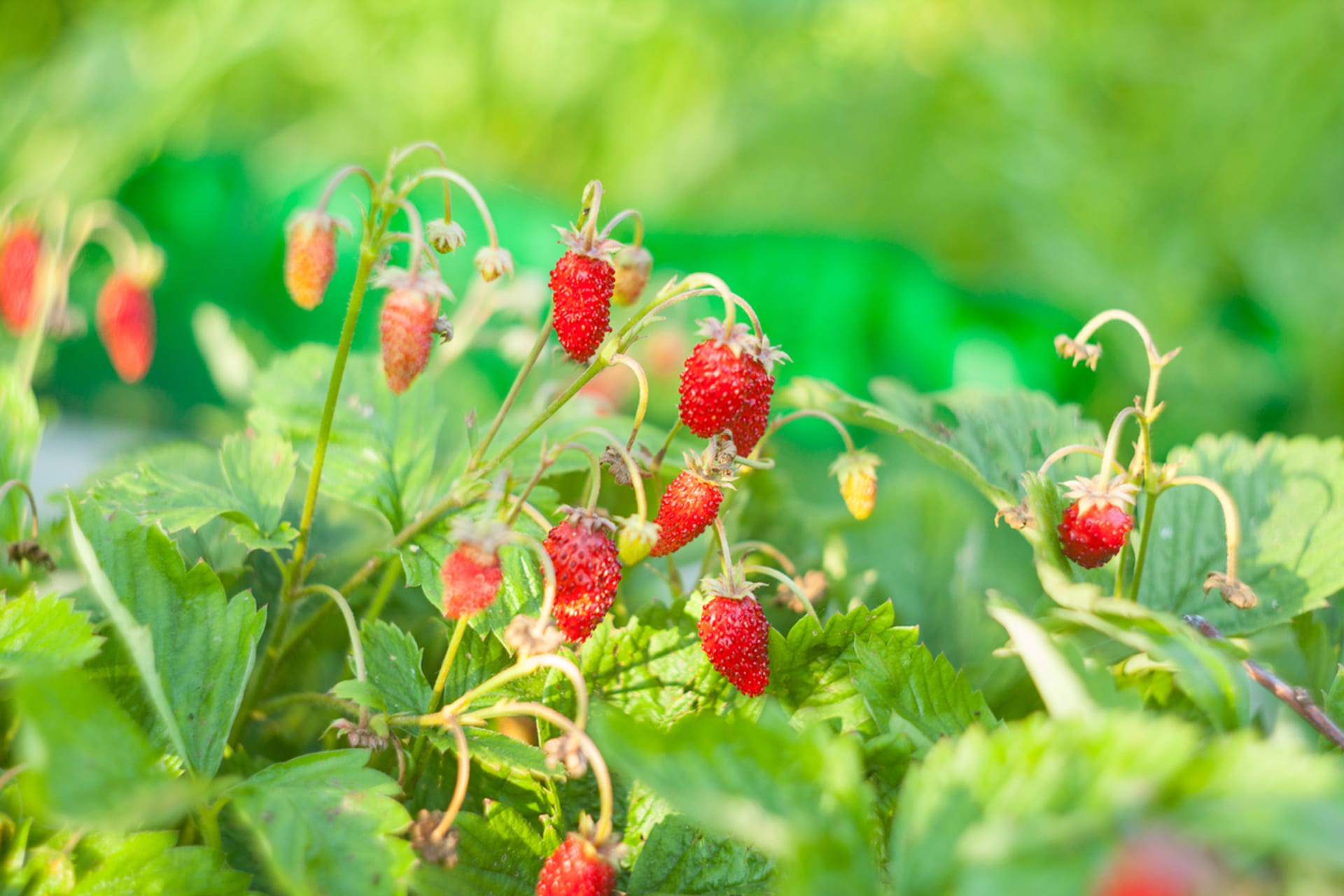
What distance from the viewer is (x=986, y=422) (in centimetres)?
68

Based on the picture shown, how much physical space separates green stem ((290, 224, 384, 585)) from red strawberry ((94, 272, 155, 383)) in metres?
0.50

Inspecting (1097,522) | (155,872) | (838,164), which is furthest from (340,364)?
(838,164)

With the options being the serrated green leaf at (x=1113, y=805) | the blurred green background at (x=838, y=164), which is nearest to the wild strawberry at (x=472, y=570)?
the serrated green leaf at (x=1113, y=805)

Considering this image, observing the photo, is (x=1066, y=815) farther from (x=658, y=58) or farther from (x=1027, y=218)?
(x=658, y=58)

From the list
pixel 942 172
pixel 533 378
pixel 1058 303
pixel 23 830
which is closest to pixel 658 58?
pixel 942 172

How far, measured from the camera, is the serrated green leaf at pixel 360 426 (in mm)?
627

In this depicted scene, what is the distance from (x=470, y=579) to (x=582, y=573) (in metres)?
0.05

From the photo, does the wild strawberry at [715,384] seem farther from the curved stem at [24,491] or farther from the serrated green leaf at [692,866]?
the curved stem at [24,491]

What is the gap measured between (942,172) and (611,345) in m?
2.16

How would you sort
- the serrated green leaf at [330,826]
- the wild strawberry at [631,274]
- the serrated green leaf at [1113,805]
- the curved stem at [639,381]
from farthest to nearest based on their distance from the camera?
the wild strawberry at [631,274], the curved stem at [639,381], the serrated green leaf at [330,826], the serrated green leaf at [1113,805]

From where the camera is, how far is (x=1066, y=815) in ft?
0.98

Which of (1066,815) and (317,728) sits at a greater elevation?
(1066,815)

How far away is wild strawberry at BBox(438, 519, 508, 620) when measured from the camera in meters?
0.44

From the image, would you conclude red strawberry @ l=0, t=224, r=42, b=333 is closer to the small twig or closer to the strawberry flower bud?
the strawberry flower bud
